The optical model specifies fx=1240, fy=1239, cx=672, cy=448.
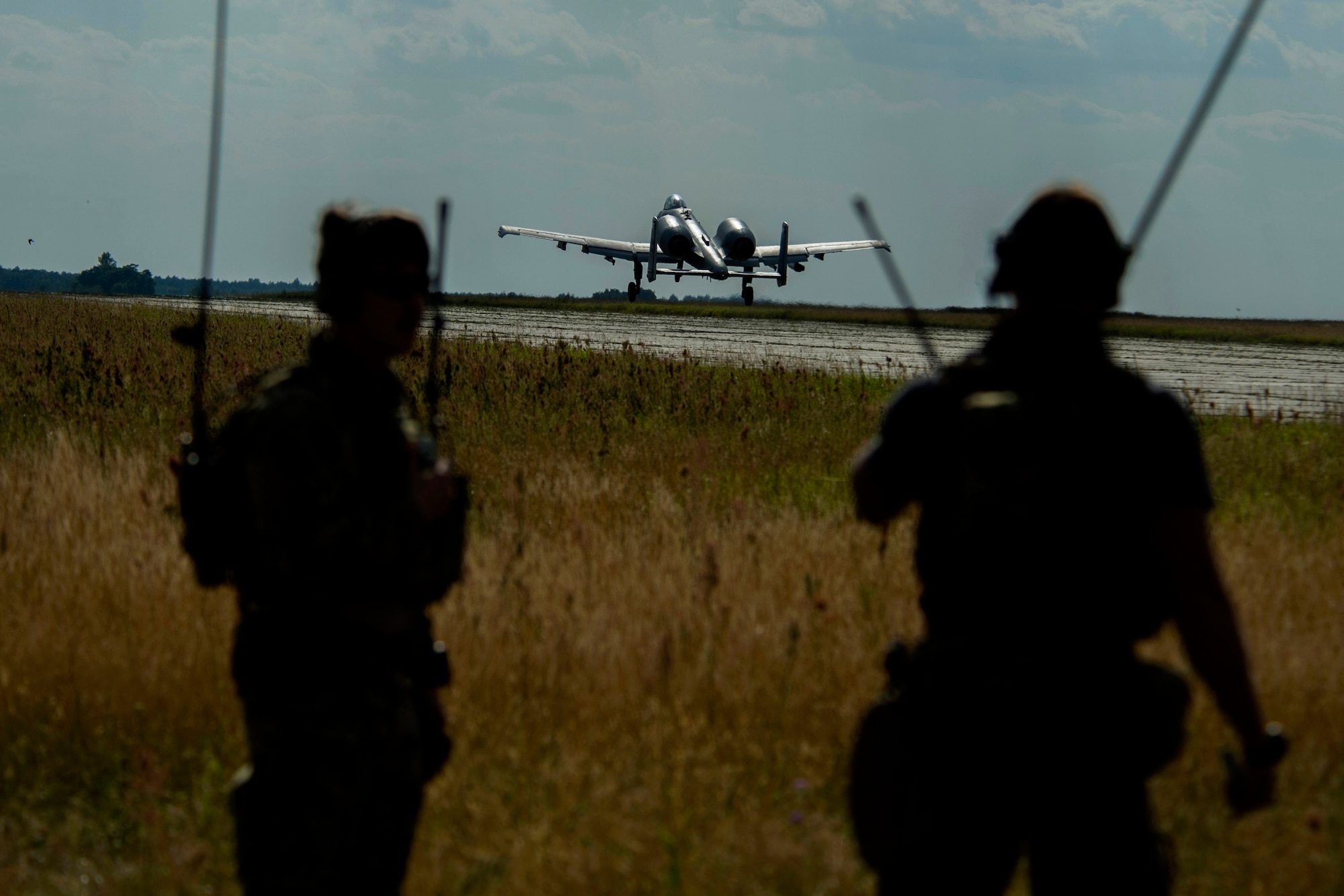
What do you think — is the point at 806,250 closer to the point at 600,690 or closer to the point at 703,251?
the point at 703,251

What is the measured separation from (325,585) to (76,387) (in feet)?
34.5

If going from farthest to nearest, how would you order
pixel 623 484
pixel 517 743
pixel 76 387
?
pixel 76 387, pixel 623 484, pixel 517 743

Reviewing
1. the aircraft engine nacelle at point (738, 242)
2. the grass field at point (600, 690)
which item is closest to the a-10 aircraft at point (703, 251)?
the aircraft engine nacelle at point (738, 242)

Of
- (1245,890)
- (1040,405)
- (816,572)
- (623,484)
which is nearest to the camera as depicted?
(1040,405)

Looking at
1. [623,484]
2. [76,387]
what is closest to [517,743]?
[623,484]

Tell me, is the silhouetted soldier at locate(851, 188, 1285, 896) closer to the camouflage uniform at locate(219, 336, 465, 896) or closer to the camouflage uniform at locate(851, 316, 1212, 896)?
the camouflage uniform at locate(851, 316, 1212, 896)

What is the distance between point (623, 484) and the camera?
7.97 m

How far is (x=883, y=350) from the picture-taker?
30.6 m

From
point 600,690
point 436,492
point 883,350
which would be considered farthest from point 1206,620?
point 883,350

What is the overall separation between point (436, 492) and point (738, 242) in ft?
163

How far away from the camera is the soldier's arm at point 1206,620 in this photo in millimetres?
2086

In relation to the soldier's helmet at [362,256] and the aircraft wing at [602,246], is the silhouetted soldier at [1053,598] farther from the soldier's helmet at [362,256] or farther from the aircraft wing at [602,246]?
the aircraft wing at [602,246]

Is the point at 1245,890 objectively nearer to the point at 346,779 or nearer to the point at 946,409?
the point at 946,409

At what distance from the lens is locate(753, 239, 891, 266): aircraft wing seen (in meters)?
60.2
